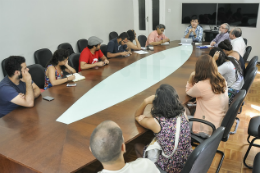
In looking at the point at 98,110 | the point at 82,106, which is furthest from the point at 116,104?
the point at 82,106

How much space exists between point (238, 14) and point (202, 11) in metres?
1.04

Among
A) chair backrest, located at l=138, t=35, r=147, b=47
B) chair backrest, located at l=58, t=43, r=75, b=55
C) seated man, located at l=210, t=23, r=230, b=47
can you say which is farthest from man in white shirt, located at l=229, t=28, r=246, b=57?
chair backrest, located at l=58, t=43, r=75, b=55

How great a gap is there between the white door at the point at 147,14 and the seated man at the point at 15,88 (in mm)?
6298

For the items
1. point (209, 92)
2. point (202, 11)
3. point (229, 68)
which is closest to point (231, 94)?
point (229, 68)

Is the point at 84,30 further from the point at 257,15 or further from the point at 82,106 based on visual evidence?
the point at 257,15

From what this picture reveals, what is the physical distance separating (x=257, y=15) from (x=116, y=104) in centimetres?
567

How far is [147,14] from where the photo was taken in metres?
8.04

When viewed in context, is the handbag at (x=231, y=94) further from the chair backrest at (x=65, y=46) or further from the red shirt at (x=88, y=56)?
the chair backrest at (x=65, y=46)

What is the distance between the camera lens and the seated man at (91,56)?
355 cm

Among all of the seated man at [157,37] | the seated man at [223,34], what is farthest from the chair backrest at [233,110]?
the seated man at [157,37]

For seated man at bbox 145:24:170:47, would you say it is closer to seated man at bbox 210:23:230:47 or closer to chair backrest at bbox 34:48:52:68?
seated man at bbox 210:23:230:47

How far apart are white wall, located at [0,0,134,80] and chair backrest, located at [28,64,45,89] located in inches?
51.9

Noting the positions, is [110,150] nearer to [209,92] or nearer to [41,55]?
[209,92]

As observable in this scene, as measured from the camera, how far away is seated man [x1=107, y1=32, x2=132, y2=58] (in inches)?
169
